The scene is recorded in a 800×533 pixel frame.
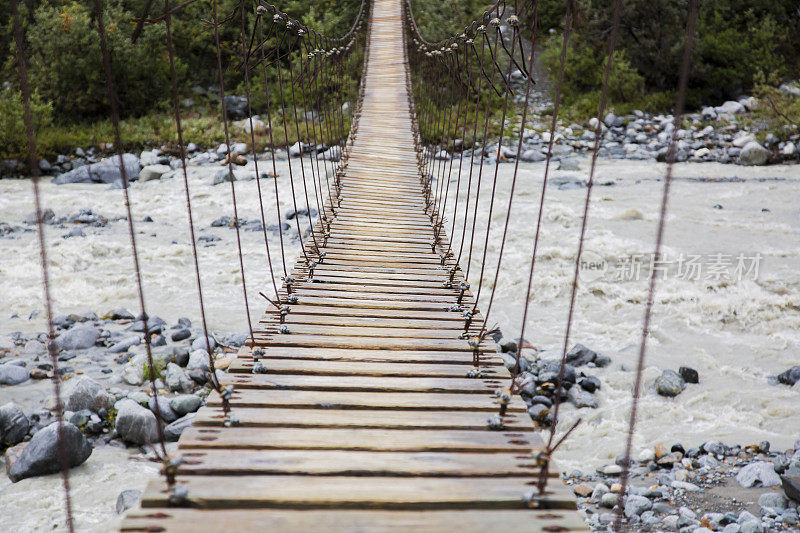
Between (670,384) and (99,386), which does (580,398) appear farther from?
(99,386)

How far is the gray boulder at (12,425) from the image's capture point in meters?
2.49

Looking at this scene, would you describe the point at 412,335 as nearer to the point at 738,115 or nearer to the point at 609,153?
the point at 609,153

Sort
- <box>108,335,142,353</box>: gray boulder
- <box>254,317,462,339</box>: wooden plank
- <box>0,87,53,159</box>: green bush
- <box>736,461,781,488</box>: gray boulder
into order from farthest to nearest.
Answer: <box>0,87,53,159</box>: green bush < <box>108,335,142,353</box>: gray boulder < <box>736,461,781,488</box>: gray boulder < <box>254,317,462,339</box>: wooden plank

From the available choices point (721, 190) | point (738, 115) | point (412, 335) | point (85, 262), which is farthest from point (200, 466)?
point (738, 115)

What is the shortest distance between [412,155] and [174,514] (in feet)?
12.7

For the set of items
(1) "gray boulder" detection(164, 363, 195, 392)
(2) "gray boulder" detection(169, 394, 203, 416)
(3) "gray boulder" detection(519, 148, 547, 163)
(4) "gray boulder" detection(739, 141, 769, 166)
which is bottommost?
(1) "gray boulder" detection(164, 363, 195, 392)

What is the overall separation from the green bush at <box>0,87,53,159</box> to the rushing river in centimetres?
72

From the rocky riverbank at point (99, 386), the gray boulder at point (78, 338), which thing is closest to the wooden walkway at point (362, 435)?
the rocky riverbank at point (99, 386)

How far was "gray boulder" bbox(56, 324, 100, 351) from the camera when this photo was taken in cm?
348

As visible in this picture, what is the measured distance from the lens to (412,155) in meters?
4.70

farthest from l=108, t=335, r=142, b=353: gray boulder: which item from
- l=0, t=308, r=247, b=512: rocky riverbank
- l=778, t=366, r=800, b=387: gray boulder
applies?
l=778, t=366, r=800, b=387: gray boulder

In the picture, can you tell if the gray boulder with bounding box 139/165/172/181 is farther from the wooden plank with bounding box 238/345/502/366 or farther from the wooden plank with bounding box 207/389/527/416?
the wooden plank with bounding box 207/389/527/416

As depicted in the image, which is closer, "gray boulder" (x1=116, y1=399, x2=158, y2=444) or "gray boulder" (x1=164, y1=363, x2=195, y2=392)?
"gray boulder" (x1=116, y1=399, x2=158, y2=444)

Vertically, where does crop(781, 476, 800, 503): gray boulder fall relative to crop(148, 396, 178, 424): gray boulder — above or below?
above
